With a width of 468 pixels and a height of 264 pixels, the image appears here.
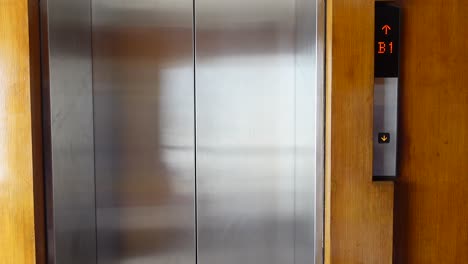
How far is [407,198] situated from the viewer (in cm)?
144

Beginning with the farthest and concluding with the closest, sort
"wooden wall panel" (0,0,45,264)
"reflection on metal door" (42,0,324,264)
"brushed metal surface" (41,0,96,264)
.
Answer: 1. "reflection on metal door" (42,0,324,264)
2. "brushed metal surface" (41,0,96,264)
3. "wooden wall panel" (0,0,45,264)

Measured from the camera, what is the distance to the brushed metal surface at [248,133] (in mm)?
1739

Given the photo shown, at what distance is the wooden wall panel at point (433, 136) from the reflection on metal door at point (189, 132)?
17.5 inches

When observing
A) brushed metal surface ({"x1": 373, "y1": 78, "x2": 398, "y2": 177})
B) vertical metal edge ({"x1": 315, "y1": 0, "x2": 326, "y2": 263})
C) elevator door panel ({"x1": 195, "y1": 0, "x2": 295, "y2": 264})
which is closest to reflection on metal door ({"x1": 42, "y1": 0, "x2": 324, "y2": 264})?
elevator door panel ({"x1": 195, "y1": 0, "x2": 295, "y2": 264})

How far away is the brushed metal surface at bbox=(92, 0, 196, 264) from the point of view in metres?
1.75

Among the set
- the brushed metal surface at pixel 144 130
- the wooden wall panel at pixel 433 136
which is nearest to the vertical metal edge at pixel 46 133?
the brushed metal surface at pixel 144 130

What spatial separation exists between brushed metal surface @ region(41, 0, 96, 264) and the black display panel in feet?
4.21

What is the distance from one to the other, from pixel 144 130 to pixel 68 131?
1.11 ft

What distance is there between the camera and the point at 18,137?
4.48ft

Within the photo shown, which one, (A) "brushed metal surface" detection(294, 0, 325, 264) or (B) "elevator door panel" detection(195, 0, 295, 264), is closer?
(A) "brushed metal surface" detection(294, 0, 325, 264)

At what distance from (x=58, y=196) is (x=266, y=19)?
4.01 feet

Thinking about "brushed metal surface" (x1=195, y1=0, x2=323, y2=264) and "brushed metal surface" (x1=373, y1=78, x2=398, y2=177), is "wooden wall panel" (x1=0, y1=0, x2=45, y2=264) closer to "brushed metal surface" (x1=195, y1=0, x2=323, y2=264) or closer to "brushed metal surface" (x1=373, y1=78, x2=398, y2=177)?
"brushed metal surface" (x1=195, y1=0, x2=323, y2=264)

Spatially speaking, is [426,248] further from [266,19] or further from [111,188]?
[111,188]

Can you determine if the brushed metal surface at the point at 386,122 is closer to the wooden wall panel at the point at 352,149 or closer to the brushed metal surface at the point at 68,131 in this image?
the wooden wall panel at the point at 352,149
